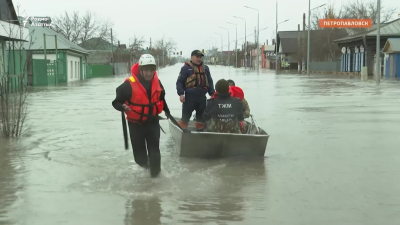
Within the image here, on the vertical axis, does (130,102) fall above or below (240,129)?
above

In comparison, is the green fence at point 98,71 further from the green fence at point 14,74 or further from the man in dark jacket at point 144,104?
the man in dark jacket at point 144,104

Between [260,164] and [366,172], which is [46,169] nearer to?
[260,164]

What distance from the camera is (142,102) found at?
6730 millimetres

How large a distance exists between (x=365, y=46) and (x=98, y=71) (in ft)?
101

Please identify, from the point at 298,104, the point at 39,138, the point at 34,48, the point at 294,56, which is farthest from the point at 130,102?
the point at 294,56

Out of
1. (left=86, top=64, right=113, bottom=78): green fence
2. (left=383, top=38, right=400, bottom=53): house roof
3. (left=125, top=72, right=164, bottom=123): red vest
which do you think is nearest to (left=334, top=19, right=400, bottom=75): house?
(left=383, top=38, right=400, bottom=53): house roof

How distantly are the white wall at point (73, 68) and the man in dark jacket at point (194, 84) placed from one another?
39.8 m

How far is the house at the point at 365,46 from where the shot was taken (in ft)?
164

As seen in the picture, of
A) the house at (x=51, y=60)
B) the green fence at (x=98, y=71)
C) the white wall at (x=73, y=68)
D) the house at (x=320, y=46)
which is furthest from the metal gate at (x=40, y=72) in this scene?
the house at (x=320, y=46)

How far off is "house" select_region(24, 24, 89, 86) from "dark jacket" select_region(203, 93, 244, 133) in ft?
82.9

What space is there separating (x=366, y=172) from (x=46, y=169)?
4401 mm

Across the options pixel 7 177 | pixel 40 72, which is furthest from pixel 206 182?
pixel 40 72

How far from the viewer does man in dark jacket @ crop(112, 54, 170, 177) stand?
6648mm

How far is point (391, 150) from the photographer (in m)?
9.43
